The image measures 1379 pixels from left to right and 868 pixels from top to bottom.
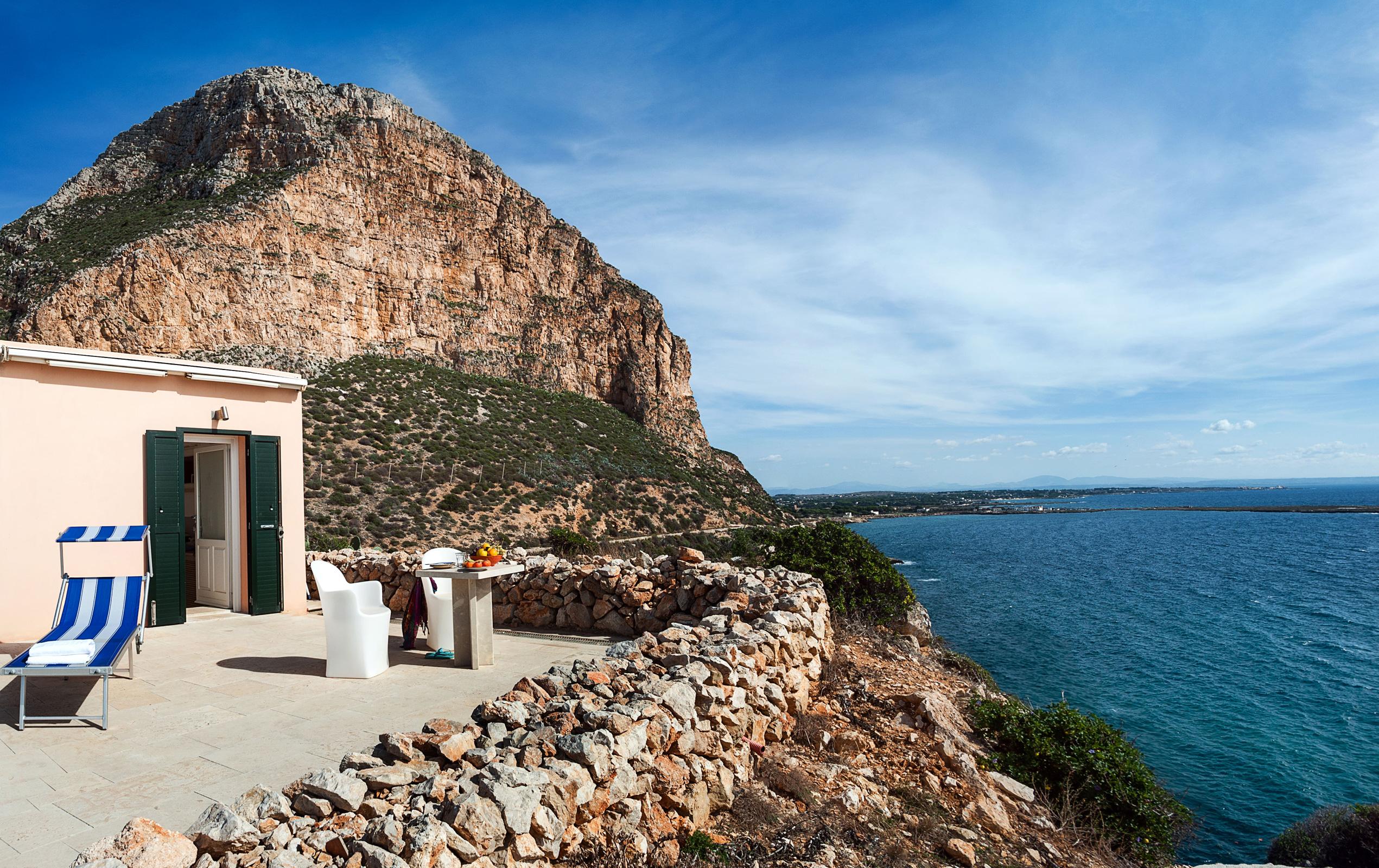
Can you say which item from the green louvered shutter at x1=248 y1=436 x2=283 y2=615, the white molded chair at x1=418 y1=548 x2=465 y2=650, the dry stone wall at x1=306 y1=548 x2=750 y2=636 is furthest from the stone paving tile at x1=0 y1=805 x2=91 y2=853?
the green louvered shutter at x1=248 y1=436 x2=283 y2=615

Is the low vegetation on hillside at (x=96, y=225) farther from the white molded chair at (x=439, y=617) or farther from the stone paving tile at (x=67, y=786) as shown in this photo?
the stone paving tile at (x=67, y=786)

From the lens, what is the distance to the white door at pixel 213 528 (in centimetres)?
823

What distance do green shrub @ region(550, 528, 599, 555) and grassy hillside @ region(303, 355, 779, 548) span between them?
500cm

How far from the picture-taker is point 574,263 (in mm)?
52625

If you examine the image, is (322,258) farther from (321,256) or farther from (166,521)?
(166,521)

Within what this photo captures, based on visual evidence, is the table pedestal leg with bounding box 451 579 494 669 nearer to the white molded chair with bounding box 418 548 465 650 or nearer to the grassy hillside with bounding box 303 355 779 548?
the white molded chair with bounding box 418 548 465 650

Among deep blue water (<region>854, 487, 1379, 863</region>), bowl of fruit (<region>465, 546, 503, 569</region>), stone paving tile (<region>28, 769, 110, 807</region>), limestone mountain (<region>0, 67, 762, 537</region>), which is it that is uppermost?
limestone mountain (<region>0, 67, 762, 537</region>)

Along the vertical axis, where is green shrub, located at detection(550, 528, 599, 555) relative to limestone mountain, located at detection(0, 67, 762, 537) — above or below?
below

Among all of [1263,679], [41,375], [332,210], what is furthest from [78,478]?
[332,210]

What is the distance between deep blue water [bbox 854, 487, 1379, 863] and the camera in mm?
12711

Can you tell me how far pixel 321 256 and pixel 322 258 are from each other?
160 mm

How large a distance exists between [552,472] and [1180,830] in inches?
1118

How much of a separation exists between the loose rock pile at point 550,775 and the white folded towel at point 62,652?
2426mm

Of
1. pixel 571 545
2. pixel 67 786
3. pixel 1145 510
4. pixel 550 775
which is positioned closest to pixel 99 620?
pixel 67 786
